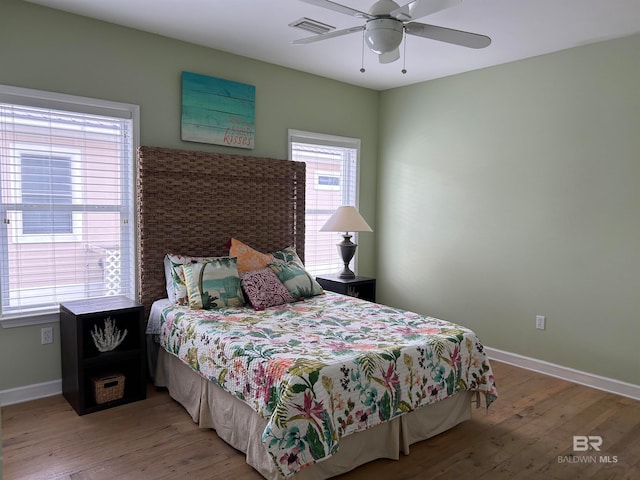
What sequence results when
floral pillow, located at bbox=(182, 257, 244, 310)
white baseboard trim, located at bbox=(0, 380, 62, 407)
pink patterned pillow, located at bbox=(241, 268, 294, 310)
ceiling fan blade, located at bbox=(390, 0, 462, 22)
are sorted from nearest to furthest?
ceiling fan blade, located at bbox=(390, 0, 462, 22), white baseboard trim, located at bbox=(0, 380, 62, 407), floral pillow, located at bbox=(182, 257, 244, 310), pink patterned pillow, located at bbox=(241, 268, 294, 310)

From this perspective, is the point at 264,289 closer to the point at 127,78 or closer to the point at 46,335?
the point at 46,335

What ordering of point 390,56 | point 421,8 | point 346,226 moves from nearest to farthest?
point 421,8 → point 390,56 → point 346,226

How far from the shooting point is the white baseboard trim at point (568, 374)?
362 centimetres

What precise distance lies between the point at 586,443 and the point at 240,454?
2.06 m

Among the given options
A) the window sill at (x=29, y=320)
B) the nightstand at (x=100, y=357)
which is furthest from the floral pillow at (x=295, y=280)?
the window sill at (x=29, y=320)

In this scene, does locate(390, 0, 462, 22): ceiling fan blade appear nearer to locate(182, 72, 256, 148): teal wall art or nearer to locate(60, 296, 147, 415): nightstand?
locate(182, 72, 256, 148): teal wall art

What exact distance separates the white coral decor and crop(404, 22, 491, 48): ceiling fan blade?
2715 millimetres

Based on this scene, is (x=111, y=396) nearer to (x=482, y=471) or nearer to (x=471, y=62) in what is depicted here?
(x=482, y=471)

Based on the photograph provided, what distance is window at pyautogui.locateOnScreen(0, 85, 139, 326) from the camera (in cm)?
320

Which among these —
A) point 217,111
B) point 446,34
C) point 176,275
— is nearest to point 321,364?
point 176,275

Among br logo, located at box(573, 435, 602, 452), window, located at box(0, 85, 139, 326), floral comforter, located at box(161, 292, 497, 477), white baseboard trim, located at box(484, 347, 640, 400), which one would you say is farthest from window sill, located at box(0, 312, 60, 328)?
white baseboard trim, located at box(484, 347, 640, 400)

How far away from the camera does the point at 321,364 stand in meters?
2.34
